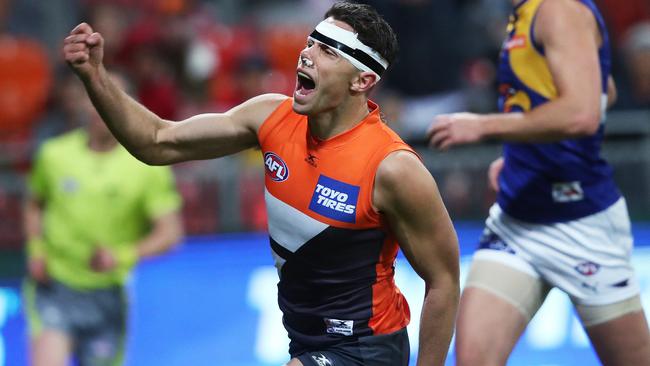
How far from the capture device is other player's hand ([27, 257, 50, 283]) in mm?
7555

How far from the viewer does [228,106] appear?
1113cm

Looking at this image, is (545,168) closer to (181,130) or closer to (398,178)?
(398,178)

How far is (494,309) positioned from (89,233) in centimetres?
327

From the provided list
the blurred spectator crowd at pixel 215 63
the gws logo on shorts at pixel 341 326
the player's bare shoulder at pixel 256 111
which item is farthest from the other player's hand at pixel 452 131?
the blurred spectator crowd at pixel 215 63

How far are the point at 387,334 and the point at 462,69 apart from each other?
714cm

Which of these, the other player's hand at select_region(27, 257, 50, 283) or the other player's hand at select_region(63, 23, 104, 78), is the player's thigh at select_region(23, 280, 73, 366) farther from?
the other player's hand at select_region(63, 23, 104, 78)

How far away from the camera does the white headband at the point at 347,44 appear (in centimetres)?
454

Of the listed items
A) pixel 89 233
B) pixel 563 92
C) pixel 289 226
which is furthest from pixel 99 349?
pixel 563 92

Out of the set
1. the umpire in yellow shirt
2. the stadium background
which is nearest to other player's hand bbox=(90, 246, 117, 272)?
the umpire in yellow shirt

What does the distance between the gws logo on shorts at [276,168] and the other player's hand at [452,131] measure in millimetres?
594

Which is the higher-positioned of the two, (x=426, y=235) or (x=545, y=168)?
(x=426, y=235)

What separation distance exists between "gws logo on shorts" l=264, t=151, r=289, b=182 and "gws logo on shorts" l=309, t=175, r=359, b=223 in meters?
0.17

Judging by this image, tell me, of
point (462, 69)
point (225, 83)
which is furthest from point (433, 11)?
point (225, 83)

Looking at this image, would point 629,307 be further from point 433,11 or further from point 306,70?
point 433,11
